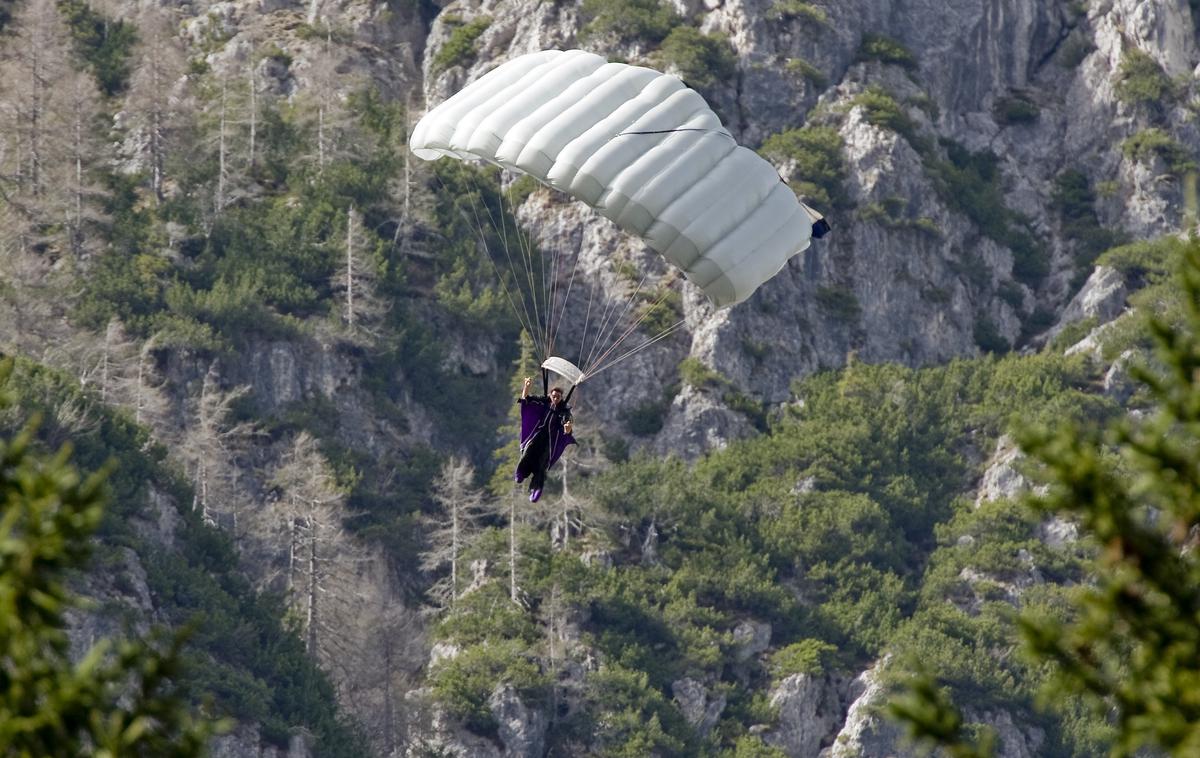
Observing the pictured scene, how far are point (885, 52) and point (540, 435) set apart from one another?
131 ft

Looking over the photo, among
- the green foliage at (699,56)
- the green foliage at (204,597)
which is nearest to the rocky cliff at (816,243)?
the green foliage at (699,56)

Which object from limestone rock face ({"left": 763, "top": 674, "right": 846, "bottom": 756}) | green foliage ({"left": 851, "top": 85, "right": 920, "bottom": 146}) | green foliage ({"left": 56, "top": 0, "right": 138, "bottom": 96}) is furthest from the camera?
green foliage ({"left": 56, "top": 0, "right": 138, "bottom": 96})

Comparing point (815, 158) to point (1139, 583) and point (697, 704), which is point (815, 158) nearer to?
point (697, 704)

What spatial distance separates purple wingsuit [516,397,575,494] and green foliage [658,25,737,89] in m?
35.7

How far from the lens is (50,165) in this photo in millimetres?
62500

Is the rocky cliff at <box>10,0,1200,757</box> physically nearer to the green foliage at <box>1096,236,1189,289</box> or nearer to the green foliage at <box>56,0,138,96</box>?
the green foliage at <box>1096,236,1189,289</box>

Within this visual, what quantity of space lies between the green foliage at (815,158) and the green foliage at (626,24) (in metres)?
4.19

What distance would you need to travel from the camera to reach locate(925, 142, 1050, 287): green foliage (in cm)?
6356

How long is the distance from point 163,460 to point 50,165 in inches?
562

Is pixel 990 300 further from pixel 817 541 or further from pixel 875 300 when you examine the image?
pixel 817 541

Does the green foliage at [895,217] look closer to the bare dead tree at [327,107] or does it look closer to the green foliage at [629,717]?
the bare dead tree at [327,107]

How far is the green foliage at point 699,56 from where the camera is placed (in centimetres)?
6273

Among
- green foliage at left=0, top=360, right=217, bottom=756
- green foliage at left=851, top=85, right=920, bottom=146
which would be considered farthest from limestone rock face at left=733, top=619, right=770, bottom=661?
green foliage at left=0, top=360, right=217, bottom=756

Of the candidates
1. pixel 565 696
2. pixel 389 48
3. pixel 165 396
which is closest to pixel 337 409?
pixel 165 396
